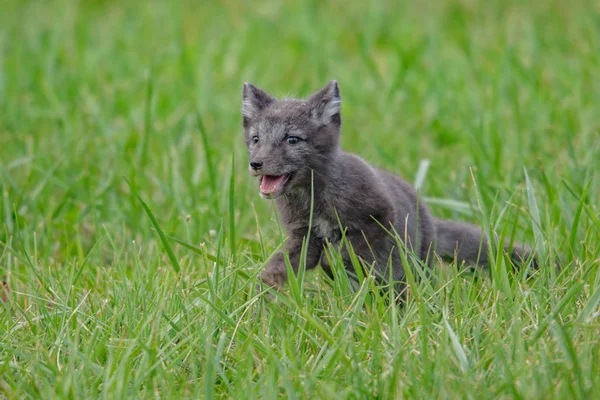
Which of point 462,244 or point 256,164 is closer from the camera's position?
point 256,164

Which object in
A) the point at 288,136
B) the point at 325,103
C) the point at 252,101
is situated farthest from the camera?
the point at 252,101

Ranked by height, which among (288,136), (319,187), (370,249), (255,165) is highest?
(288,136)

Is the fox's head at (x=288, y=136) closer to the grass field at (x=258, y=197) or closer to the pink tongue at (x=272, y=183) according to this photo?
the pink tongue at (x=272, y=183)

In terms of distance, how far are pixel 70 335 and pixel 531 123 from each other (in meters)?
4.87

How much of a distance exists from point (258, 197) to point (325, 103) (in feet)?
5.53

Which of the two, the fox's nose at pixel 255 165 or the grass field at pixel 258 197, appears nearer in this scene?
the grass field at pixel 258 197

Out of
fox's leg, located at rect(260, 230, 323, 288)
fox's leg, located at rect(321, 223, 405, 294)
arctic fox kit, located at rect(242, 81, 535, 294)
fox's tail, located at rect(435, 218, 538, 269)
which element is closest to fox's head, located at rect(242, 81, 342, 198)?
arctic fox kit, located at rect(242, 81, 535, 294)

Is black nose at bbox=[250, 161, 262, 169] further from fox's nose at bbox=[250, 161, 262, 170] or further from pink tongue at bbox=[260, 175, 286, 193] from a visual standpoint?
pink tongue at bbox=[260, 175, 286, 193]

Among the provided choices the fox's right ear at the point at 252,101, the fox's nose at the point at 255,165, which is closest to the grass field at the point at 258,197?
the fox's nose at the point at 255,165

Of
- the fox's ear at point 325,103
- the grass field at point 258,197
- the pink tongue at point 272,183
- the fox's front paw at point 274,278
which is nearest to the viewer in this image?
the grass field at point 258,197

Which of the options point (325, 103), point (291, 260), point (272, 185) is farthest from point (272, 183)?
point (325, 103)

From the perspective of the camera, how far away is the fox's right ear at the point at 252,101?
17.6 ft

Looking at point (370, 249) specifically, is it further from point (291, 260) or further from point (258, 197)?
point (258, 197)

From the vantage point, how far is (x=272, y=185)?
4992 millimetres
